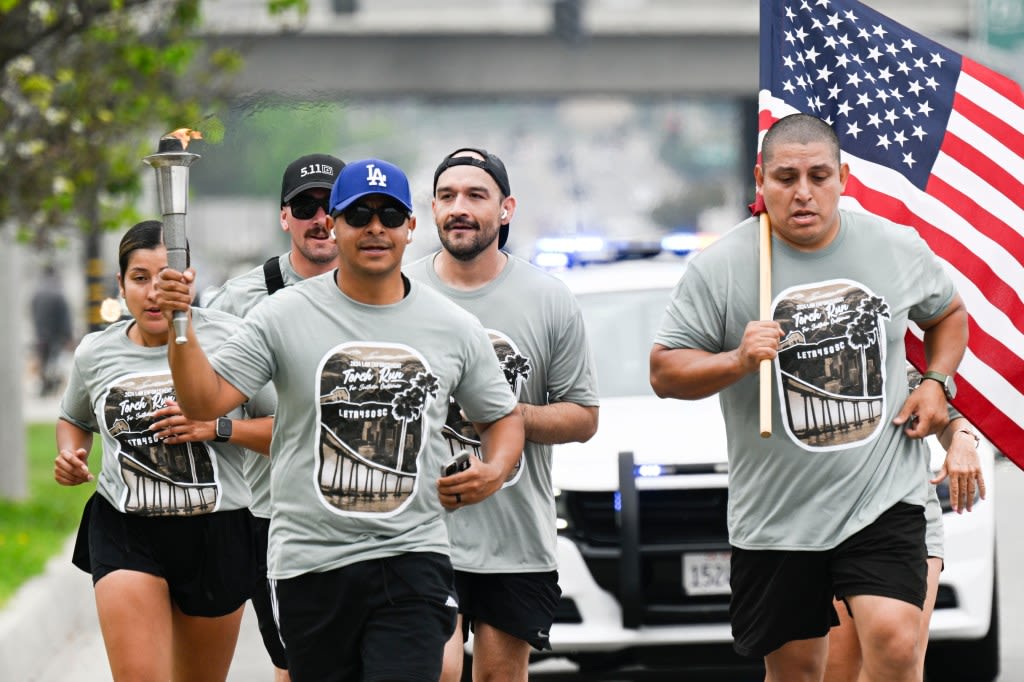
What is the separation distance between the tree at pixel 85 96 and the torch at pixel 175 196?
23.6 feet

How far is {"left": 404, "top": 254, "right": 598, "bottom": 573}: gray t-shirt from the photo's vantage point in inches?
258

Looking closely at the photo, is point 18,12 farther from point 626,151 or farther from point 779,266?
point 626,151

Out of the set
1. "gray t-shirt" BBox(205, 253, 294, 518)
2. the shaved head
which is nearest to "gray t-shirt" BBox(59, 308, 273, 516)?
"gray t-shirt" BBox(205, 253, 294, 518)

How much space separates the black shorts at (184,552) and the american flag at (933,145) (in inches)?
92.7

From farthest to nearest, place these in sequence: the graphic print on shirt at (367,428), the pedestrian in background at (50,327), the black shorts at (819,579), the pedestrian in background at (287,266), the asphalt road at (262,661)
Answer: the pedestrian in background at (50,327) → the asphalt road at (262,661) → the pedestrian in background at (287,266) → the black shorts at (819,579) → the graphic print on shirt at (367,428)

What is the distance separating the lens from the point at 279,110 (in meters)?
7.60

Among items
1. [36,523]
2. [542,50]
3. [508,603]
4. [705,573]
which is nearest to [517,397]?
[508,603]

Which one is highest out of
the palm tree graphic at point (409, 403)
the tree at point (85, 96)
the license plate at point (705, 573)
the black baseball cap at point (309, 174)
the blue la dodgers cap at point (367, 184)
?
the tree at point (85, 96)

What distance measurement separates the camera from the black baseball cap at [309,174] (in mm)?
6762

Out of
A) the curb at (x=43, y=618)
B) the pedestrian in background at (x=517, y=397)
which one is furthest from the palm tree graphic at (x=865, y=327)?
the curb at (x=43, y=618)

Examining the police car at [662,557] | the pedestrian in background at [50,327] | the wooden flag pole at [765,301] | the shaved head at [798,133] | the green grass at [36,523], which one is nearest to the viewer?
the wooden flag pole at [765,301]

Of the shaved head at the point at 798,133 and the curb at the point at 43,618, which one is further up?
the shaved head at the point at 798,133

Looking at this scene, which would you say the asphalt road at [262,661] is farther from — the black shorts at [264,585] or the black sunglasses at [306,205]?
the black sunglasses at [306,205]

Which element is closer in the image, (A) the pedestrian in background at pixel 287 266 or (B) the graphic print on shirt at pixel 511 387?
(B) the graphic print on shirt at pixel 511 387
